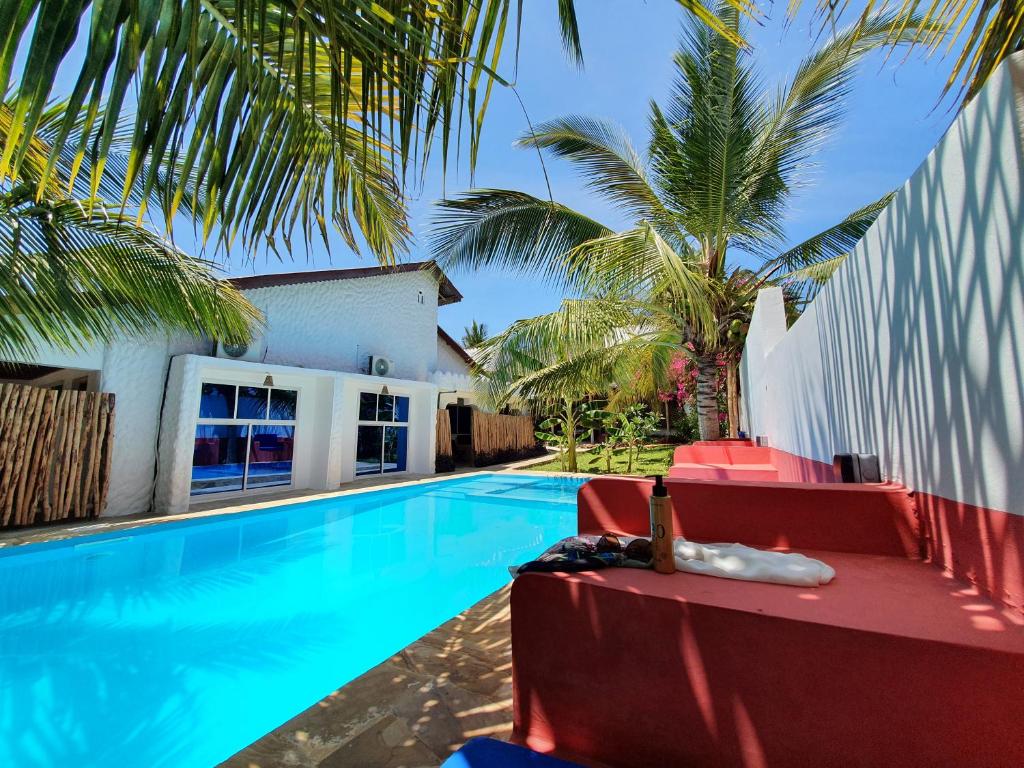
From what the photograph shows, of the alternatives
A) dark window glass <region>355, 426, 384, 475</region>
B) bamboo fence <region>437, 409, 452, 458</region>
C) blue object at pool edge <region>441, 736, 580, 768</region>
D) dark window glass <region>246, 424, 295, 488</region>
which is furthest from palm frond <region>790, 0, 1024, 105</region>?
bamboo fence <region>437, 409, 452, 458</region>

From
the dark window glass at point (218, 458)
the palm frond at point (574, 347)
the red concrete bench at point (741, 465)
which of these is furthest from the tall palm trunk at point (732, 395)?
the dark window glass at point (218, 458)

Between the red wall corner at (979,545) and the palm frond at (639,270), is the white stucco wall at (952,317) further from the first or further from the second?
the palm frond at (639,270)

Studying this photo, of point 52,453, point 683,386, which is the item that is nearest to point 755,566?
point 52,453

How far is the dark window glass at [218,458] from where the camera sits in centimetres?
925

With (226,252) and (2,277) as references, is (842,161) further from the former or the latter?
(2,277)

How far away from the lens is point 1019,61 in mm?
1466

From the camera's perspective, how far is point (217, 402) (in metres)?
9.51

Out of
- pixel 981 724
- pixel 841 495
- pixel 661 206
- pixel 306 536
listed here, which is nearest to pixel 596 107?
pixel 661 206

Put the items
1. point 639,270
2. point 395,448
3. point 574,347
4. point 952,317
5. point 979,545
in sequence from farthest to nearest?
point 395,448 → point 574,347 → point 639,270 → point 952,317 → point 979,545

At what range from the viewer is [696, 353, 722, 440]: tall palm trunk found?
7.90 m

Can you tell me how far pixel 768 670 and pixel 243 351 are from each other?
34.3 feet

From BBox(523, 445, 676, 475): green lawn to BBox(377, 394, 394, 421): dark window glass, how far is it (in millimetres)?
4931

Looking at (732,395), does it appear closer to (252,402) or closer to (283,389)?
(283,389)

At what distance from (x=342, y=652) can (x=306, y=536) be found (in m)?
4.10
